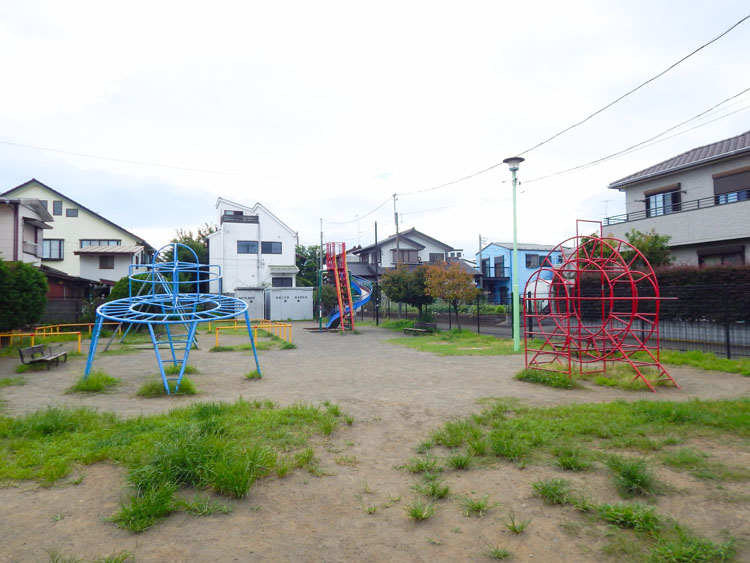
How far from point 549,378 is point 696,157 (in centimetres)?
1725

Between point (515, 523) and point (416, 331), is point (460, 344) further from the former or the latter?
point (515, 523)

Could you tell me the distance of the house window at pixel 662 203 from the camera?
66.2 ft

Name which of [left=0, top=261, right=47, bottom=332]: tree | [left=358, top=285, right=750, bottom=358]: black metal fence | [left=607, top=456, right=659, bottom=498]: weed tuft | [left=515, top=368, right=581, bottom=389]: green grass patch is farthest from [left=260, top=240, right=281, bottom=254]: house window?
[left=607, top=456, right=659, bottom=498]: weed tuft

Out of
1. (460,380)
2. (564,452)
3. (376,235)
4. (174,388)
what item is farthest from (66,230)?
(564,452)

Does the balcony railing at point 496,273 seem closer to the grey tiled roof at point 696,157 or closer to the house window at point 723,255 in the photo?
the grey tiled roof at point 696,157

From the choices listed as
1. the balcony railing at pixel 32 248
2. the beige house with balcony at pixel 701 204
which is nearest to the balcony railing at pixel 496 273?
the beige house with balcony at pixel 701 204

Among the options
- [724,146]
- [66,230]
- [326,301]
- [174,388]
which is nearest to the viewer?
[174,388]

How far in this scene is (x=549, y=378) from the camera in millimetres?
8109

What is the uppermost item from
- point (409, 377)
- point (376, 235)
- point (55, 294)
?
point (376, 235)

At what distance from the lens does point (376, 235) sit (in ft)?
120

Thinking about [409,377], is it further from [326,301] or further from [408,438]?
[326,301]

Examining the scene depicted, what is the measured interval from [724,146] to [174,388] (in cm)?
2207

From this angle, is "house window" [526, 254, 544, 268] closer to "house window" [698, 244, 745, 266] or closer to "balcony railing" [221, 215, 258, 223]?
"house window" [698, 244, 745, 266]

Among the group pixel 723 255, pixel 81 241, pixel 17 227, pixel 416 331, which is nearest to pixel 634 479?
pixel 416 331
